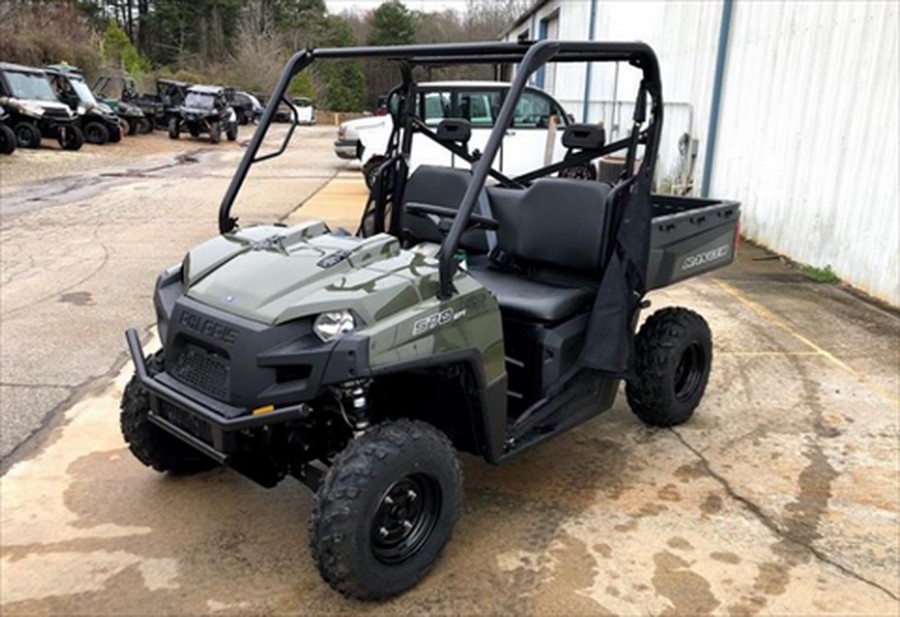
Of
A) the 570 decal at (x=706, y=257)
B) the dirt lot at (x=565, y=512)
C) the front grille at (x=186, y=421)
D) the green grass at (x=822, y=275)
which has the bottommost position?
the dirt lot at (x=565, y=512)

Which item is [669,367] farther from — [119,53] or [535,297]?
[119,53]

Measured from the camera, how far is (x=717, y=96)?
10016 millimetres

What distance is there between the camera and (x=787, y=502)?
3.31 metres

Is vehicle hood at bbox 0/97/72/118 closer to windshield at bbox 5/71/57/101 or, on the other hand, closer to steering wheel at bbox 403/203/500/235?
windshield at bbox 5/71/57/101

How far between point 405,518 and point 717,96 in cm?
890

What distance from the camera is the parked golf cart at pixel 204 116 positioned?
82.0 ft

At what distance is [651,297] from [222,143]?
21.7m

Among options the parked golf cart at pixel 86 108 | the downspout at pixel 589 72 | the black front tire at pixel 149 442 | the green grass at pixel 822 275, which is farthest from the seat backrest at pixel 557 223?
the parked golf cart at pixel 86 108

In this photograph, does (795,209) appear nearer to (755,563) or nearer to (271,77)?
(755,563)

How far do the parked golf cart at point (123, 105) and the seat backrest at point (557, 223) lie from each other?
22.4 meters

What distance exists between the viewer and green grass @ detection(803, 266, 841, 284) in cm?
732

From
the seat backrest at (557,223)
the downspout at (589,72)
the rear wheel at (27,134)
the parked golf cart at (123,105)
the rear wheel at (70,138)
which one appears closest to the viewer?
the seat backrest at (557,223)

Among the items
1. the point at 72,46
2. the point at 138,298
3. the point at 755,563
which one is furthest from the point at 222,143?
the point at 755,563

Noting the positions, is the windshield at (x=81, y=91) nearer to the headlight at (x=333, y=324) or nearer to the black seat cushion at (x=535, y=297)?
the black seat cushion at (x=535, y=297)
